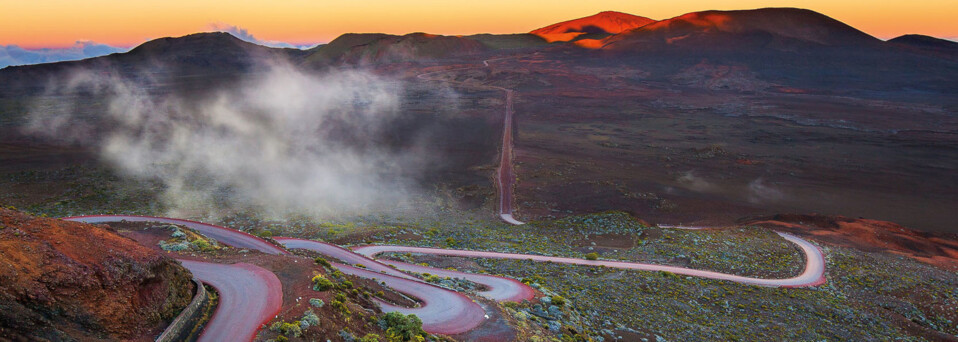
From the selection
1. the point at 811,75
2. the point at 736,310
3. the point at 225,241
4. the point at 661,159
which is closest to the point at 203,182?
the point at 225,241

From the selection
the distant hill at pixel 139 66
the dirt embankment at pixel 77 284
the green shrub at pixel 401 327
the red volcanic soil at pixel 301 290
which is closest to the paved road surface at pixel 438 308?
the red volcanic soil at pixel 301 290

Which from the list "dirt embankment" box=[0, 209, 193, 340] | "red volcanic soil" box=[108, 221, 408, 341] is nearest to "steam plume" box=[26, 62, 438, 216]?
"red volcanic soil" box=[108, 221, 408, 341]

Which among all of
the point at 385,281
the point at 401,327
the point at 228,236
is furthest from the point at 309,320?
the point at 228,236

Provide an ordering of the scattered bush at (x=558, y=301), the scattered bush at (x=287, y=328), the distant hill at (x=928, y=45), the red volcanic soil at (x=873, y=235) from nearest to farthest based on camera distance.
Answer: the scattered bush at (x=287, y=328), the scattered bush at (x=558, y=301), the red volcanic soil at (x=873, y=235), the distant hill at (x=928, y=45)

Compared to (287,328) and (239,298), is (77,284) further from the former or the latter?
(287,328)

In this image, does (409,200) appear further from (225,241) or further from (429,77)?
(429,77)

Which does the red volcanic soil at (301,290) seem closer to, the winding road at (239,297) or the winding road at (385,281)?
the winding road at (239,297)

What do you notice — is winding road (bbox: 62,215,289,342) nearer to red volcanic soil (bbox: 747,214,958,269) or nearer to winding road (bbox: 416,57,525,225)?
winding road (bbox: 416,57,525,225)
